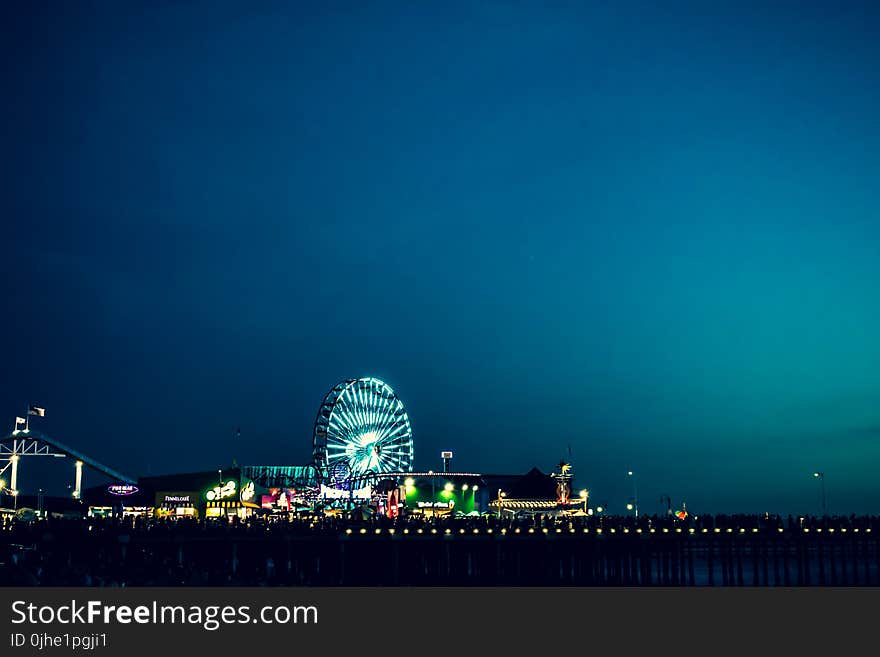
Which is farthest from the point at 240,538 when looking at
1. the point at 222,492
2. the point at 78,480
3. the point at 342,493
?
the point at 78,480

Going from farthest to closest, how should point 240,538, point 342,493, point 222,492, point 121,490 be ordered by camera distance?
point 342,493
point 121,490
point 222,492
point 240,538

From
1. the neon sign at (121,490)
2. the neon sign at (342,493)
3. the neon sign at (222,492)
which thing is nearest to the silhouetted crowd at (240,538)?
the neon sign at (222,492)

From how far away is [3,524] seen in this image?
8075 cm

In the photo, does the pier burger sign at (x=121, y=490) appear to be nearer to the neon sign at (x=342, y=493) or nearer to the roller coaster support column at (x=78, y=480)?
the roller coaster support column at (x=78, y=480)

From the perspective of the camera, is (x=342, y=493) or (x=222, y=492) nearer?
(x=222, y=492)

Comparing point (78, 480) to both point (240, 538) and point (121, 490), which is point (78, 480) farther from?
point (240, 538)

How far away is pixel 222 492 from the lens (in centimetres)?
11181

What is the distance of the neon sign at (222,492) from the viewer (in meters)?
112

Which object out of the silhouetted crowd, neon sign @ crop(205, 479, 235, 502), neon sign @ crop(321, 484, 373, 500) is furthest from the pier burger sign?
the silhouetted crowd

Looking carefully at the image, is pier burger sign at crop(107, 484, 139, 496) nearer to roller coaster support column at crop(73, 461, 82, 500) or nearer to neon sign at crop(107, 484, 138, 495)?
neon sign at crop(107, 484, 138, 495)

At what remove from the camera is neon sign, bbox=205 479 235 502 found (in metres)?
112

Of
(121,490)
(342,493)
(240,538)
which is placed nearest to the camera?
(240,538)
